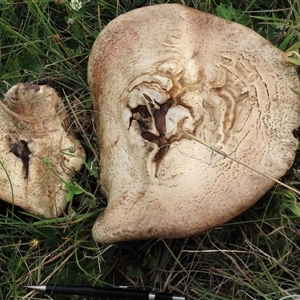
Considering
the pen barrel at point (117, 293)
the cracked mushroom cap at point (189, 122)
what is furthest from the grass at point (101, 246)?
the cracked mushroom cap at point (189, 122)

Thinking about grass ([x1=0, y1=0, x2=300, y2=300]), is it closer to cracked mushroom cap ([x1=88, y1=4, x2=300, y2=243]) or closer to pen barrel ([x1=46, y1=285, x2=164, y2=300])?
pen barrel ([x1=46, y1=285, x2=164, y2=300])

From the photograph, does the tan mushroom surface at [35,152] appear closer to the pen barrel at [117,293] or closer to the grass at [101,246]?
the grass at [101,246]

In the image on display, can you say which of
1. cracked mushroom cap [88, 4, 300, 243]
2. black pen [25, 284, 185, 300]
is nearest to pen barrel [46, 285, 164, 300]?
black pen [25, 284, 185, 300]

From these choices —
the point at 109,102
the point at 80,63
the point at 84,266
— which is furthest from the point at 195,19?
the point at 84,266

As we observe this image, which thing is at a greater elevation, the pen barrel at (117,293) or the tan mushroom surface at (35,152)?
the tan mushroom surface at (35,152)

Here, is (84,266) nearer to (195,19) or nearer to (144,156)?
(144,156)

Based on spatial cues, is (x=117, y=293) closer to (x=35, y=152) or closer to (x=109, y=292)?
(x=109, y=292)

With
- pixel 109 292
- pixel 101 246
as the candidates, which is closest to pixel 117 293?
pixel 109 292
